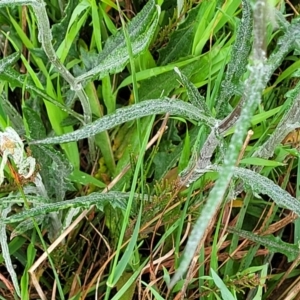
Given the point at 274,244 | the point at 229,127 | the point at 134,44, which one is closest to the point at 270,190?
the point at 229,127

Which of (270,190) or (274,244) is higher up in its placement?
(270,190)

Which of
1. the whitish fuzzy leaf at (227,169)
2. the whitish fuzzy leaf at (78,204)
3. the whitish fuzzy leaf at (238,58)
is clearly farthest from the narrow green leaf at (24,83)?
the whitish fuzzy leaf at (227,169)

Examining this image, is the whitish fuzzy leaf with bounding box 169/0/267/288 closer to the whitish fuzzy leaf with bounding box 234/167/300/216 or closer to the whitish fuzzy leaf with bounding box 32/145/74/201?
the whitish fuzzy leaf with bounding box 234/167/300/216

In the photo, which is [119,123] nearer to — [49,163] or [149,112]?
[149,112]

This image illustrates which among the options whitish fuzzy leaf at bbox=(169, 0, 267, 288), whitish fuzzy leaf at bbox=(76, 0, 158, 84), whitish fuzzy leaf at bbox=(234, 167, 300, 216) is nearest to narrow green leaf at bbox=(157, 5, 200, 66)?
whitish fuzzy leaf at bbox=(76, 0, 158, 84)

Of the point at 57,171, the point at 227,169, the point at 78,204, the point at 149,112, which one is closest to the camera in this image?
the point at 227,169

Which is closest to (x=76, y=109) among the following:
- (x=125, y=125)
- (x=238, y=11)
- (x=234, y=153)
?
(x=125, y=125)

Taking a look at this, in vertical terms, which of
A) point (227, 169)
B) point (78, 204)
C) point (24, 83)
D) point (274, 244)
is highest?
point (227, 169)
